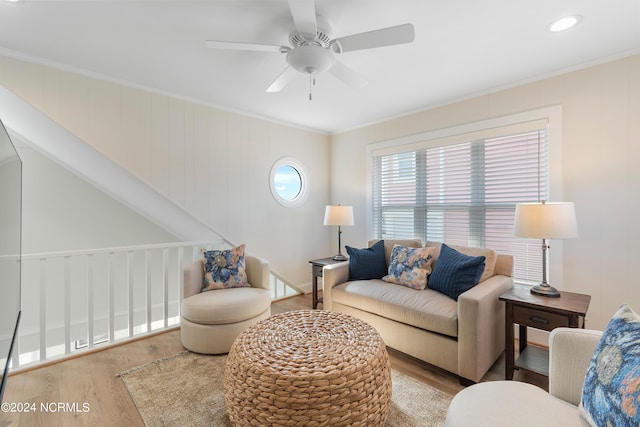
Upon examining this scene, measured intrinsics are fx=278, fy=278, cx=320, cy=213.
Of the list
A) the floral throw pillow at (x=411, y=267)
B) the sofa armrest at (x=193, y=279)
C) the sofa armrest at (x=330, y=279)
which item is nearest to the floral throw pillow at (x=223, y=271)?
the sofa armrest at (x=193, y=279)

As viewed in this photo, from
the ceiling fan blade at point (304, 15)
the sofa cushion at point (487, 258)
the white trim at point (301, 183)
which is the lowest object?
the sofa cushion at point (487, 258)

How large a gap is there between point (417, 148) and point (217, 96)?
2.36 metres

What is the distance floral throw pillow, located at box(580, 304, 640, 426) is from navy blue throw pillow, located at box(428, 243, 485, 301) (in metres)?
1.13

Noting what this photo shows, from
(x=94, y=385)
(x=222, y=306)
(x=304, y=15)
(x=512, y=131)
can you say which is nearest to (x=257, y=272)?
(x=222, y=306)

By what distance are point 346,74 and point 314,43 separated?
337mm

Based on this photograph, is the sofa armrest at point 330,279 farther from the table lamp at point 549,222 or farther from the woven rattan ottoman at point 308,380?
the table lamp at point 549,222

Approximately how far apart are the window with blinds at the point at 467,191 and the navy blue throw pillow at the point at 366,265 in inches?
31.5

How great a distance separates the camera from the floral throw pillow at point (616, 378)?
778mm

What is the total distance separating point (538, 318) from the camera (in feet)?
5.98

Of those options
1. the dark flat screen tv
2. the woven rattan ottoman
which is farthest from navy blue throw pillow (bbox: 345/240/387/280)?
the dark flat screen tv

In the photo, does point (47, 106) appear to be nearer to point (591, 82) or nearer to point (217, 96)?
point (217, 96)

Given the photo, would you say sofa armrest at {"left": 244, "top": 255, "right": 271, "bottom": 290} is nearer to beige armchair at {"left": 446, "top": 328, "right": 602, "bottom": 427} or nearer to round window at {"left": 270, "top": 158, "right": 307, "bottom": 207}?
round window at {"left": 270, "top": 158, "right": 307, "bottom": 207}

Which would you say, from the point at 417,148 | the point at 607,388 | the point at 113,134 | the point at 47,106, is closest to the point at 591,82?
the point at 417,148

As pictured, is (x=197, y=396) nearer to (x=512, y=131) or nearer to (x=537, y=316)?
(x=537, y=316)
